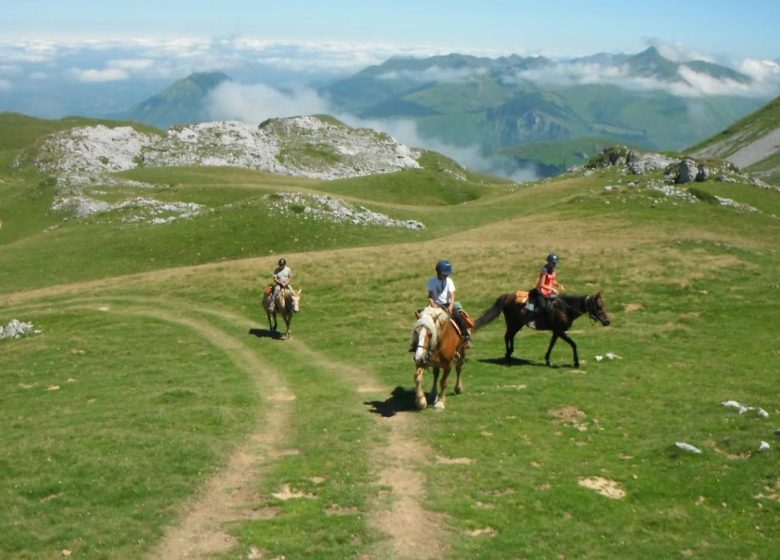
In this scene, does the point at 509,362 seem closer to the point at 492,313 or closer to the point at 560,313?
the point at 492,313

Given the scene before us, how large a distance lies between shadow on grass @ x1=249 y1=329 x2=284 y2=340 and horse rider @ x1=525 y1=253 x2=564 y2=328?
16.4 metres

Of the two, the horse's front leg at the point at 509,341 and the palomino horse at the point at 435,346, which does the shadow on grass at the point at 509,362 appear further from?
the palomino horse at the point at 435,346

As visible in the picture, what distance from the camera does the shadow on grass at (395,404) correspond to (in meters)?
24.8

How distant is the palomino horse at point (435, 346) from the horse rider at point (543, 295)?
20.9ft

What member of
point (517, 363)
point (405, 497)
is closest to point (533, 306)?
point (517, 363)

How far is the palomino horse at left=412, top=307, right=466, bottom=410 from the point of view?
2255 cm

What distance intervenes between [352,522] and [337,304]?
30877mm

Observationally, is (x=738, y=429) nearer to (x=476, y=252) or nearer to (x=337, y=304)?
(x=337, y=304)

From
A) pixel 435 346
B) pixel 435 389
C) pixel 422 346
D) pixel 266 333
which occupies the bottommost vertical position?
pixel 266 333

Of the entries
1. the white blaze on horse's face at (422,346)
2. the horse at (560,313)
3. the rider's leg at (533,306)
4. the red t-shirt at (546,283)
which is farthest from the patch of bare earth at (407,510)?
the red t-shirt at (546,283)

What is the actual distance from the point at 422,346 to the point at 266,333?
67.9 ft

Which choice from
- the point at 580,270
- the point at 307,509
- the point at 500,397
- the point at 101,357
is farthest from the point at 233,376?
the point at 580,270

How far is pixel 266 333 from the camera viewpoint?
40875 mm

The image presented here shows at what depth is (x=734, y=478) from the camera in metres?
18.5
